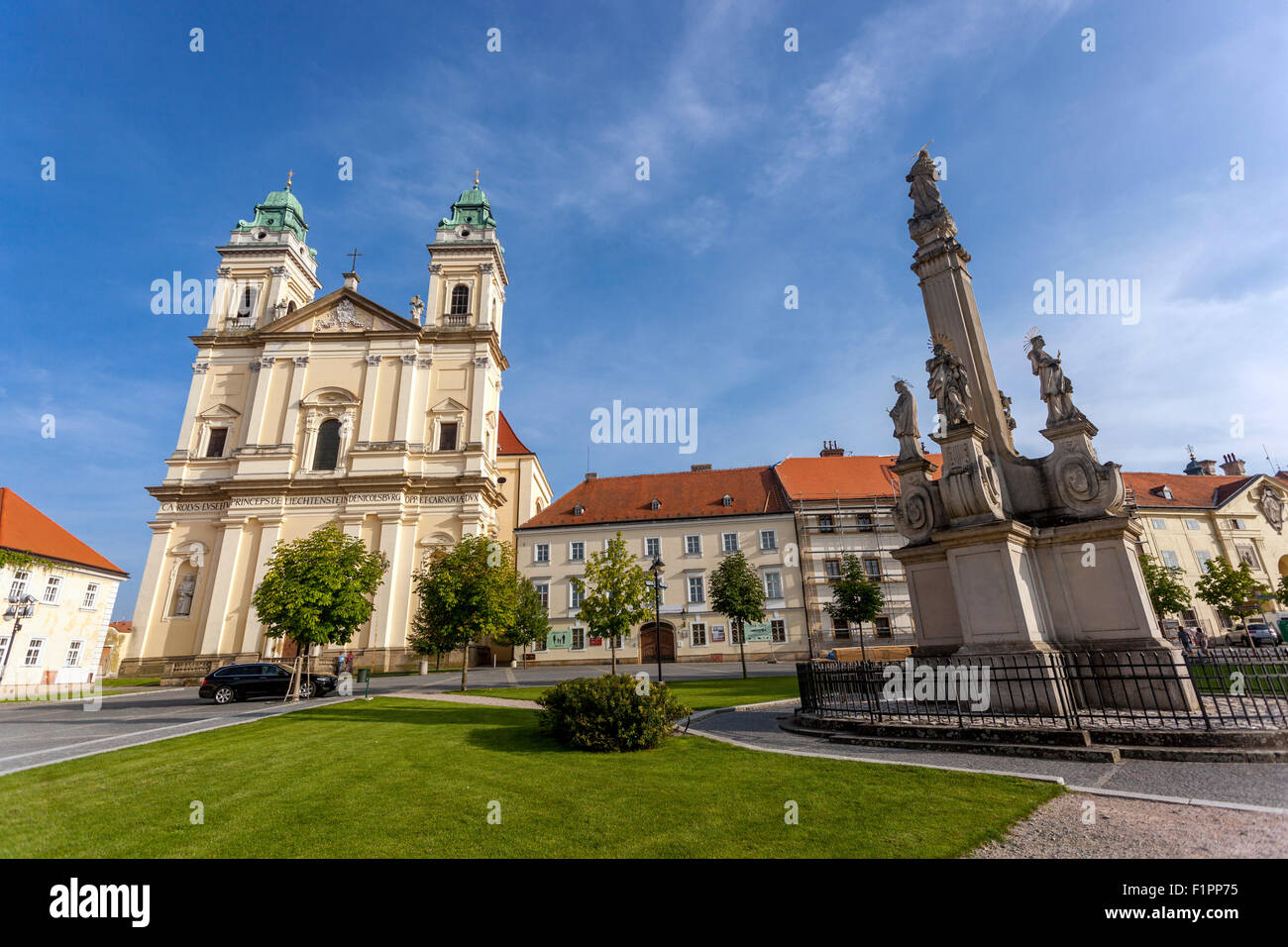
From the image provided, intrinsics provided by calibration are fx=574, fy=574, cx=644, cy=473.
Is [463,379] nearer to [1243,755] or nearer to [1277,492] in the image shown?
[1243,755]

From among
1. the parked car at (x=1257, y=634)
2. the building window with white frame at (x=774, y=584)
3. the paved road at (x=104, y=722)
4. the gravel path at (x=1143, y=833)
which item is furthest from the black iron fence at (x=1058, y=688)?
the parked car at (x=1257, y=634)

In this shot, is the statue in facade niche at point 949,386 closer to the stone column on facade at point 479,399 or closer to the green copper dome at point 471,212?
the stone column on facade at point 479,399

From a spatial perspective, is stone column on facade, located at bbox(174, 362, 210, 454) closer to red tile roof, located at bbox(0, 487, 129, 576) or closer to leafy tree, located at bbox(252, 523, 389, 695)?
red tile roof, located at bbox(0, 487, 129, 576)

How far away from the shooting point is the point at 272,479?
38719mm

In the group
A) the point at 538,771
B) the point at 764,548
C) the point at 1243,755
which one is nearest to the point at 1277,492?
the point at 764,548

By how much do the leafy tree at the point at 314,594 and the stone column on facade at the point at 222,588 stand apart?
19.4 metres

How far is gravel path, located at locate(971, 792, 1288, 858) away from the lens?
4.12m

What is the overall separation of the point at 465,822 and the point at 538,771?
2346mm

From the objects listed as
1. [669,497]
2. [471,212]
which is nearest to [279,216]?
[471,212]

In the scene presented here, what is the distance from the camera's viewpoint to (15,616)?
26094 millimetres

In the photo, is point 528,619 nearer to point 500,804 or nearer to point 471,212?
point 500,804

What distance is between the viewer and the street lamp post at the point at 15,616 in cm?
2427

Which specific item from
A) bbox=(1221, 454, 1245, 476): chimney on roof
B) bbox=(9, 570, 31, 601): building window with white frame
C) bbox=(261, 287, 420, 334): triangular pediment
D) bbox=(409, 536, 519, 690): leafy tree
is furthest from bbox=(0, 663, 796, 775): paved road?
bbox=(1221, 454, 1245, 476): chimney on roof
